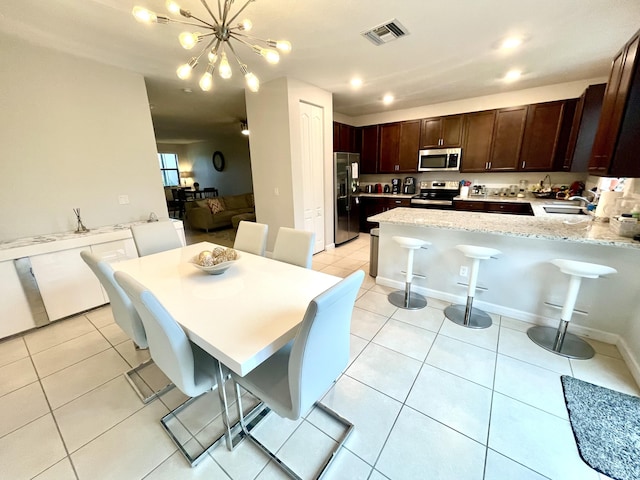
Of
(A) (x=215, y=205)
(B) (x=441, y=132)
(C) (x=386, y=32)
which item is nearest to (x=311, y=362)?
(C) (x=386, y=32)

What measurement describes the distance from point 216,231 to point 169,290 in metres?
5.29

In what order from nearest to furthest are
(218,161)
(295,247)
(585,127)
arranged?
(295,247) → (585,127) → (218,161)

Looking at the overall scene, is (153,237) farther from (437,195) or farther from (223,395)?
(437,195)

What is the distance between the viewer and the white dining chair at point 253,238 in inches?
95.0

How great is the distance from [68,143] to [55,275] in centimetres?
139

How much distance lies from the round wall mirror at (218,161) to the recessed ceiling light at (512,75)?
8.24m

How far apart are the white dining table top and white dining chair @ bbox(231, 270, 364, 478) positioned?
16cm

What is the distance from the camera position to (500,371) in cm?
185

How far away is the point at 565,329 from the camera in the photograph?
2.03 meters

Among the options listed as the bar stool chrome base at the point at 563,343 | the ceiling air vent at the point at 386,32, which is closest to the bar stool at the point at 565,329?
the bar stool chrome base at the point at 563,343

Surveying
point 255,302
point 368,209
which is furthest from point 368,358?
point 368,209

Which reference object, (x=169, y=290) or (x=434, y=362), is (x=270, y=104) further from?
(x=434, y=362)

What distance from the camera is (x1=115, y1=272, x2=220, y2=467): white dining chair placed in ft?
3.54

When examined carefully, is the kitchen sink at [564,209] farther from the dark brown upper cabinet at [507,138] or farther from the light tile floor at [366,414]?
the light tile floor at [366,414]
